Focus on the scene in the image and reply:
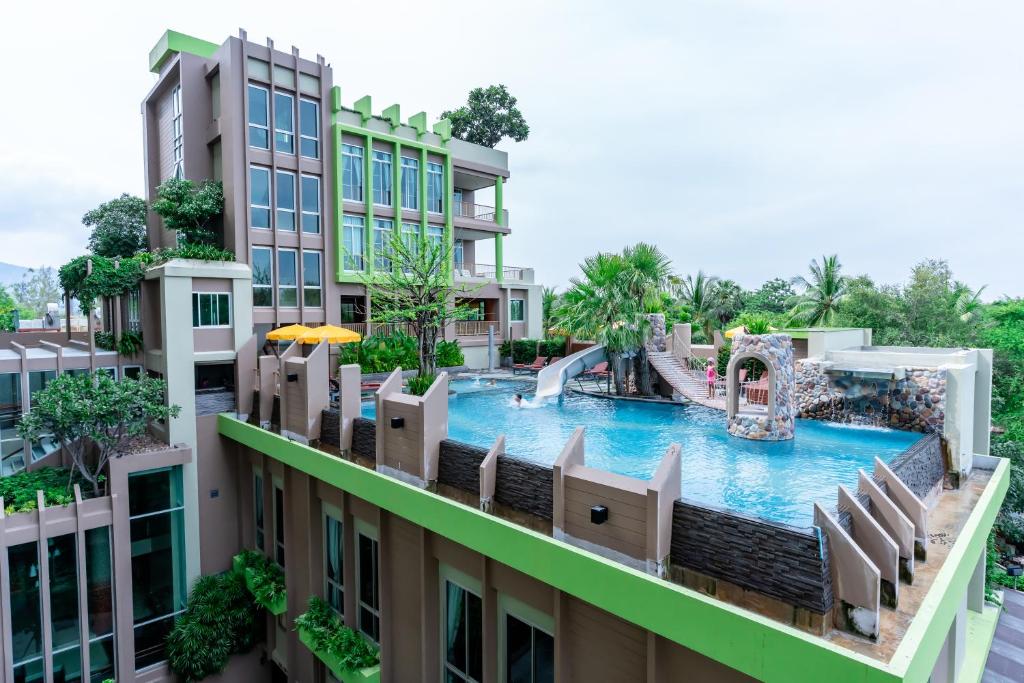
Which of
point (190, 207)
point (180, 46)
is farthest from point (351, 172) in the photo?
point (180, 46)

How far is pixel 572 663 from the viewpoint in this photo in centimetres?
711

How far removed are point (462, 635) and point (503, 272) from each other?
2421cm

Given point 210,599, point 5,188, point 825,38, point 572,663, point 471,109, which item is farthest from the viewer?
point 5,188

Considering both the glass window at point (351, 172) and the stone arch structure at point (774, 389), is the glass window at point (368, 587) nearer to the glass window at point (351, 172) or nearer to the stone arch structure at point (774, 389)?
the stone arch structure at point (774, 389)

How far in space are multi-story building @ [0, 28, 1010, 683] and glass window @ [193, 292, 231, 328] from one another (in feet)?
0.18

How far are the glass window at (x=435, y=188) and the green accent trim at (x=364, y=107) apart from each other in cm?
408

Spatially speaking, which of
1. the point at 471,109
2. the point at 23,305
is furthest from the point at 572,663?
the point at 23,305

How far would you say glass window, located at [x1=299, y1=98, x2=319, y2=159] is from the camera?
22922 millimetres

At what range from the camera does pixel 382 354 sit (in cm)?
2273

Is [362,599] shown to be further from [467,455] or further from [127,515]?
[127,515]

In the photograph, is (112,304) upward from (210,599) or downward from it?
upward

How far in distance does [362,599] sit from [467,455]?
15.4ft

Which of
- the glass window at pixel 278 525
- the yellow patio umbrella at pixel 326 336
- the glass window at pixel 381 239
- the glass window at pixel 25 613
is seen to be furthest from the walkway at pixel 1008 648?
the glass window at pixel 381 239

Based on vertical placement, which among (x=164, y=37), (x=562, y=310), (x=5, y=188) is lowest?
(x=562, y=310)
